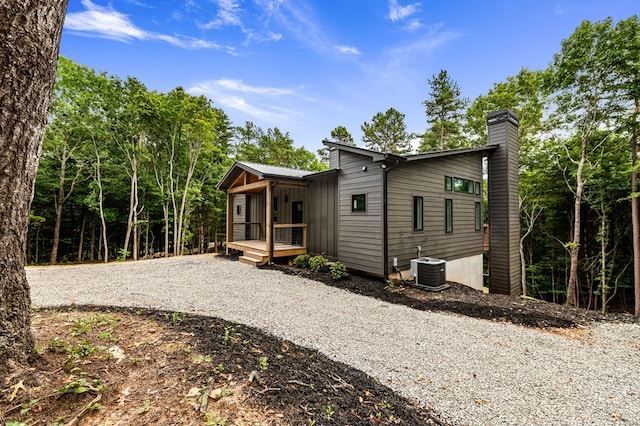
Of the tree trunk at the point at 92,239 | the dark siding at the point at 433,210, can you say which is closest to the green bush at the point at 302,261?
the dark siding at the point at 433,210

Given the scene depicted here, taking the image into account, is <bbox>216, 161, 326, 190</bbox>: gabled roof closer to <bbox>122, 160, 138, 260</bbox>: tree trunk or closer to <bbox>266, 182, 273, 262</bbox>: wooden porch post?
<bbox>266, 182, 273, 262</bbox>: wooden porch post

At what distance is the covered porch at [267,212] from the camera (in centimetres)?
848

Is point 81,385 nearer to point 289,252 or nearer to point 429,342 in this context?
point 429,342

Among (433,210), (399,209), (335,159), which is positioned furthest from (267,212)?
(433,210)

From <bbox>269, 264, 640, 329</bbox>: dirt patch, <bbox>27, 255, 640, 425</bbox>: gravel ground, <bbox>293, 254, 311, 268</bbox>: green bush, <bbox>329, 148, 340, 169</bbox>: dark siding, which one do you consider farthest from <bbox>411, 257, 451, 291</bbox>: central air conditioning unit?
<bbox>329, 148, 340, 169</bbox>: dark siding

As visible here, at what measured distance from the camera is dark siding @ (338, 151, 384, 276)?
22.4ft

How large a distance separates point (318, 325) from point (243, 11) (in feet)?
26.1

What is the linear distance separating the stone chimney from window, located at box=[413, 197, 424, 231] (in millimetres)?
3602

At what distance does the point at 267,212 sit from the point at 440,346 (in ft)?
20.4

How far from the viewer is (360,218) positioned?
7250 mm

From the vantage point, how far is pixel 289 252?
8820mm

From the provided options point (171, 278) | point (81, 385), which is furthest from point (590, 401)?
point (171, 278)

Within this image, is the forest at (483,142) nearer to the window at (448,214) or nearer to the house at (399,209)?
the house at (399,209)

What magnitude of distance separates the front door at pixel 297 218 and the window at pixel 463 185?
5.51 m
